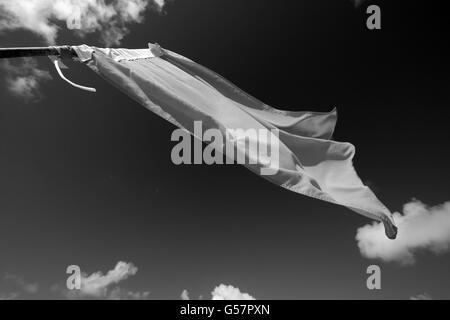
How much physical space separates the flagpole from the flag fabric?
0.81 feet

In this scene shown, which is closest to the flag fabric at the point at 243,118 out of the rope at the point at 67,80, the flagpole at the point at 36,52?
the flagpole at the point at 36,52

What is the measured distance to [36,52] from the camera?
6.84 m

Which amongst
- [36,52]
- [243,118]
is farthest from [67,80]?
[243,118]

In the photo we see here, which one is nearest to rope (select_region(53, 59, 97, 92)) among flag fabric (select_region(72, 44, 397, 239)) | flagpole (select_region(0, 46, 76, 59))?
flagpole (select_region(0, 46, 76, 59))

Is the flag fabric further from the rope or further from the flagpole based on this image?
the rope

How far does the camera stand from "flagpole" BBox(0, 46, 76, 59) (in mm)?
6230

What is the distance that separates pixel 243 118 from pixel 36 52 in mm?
4292

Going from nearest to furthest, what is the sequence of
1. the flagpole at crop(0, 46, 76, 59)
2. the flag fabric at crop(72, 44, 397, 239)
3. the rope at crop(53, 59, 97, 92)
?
the flagpole at crop(0, 46, 76, 59), the rope at crop(53, 59, 97, 92), the flag fabric at crop(72, 44, 397, 239)

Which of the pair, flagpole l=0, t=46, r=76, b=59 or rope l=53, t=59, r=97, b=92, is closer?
flagpole l=0, t=46, r=76, b=59

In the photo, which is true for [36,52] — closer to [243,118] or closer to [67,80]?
[67,80]

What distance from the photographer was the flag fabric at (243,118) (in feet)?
23.8
